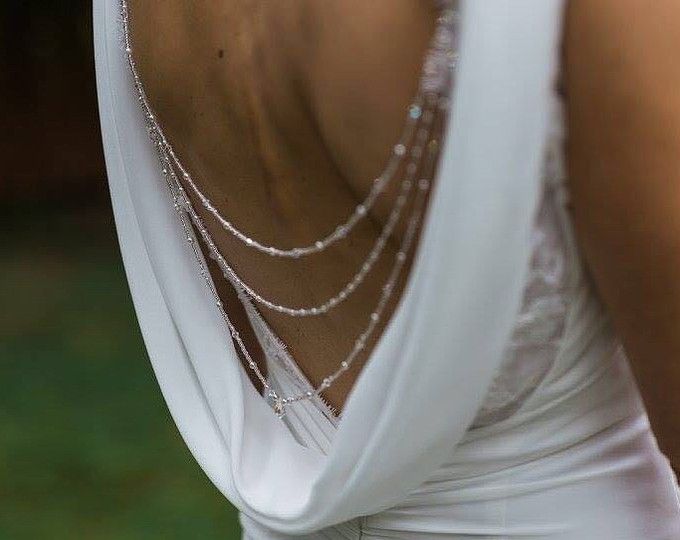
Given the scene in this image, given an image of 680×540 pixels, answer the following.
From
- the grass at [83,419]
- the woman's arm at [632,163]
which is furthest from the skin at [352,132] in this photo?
the grass at [83,419]

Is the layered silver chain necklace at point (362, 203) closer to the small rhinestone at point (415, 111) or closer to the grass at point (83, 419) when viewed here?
the small rhinestone at point (415, 111)

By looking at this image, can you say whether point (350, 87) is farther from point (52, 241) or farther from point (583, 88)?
point (52, 241)

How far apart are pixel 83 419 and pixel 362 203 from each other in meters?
3.94

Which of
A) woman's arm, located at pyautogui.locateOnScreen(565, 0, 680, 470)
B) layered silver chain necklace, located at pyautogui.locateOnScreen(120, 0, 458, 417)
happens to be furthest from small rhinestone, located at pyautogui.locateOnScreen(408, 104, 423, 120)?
woman's arm, located at pyautogui.locateOnScreen(565, 0, 680, 470)

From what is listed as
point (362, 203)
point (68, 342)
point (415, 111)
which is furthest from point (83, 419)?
point (415, 111)

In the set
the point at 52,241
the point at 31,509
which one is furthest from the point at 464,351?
the point at 52,241

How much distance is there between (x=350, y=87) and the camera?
3.44 feet

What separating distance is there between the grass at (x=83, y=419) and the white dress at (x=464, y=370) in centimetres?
262

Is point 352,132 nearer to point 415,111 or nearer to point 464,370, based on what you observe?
point 415,111

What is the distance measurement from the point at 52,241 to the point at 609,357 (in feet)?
20.0

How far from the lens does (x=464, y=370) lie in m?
1.07

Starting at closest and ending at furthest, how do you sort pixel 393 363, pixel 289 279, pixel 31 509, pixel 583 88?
pixel 583 88 < pixel 393 363 < pixel 289 279 < pixel 31 509

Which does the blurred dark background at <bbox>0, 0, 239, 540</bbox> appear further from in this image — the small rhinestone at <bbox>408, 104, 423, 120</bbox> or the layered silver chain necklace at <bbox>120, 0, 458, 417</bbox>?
the small rhinestone at <bbox>408, 104, 423, 120</bbox>

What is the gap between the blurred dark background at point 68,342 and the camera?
4238mm
